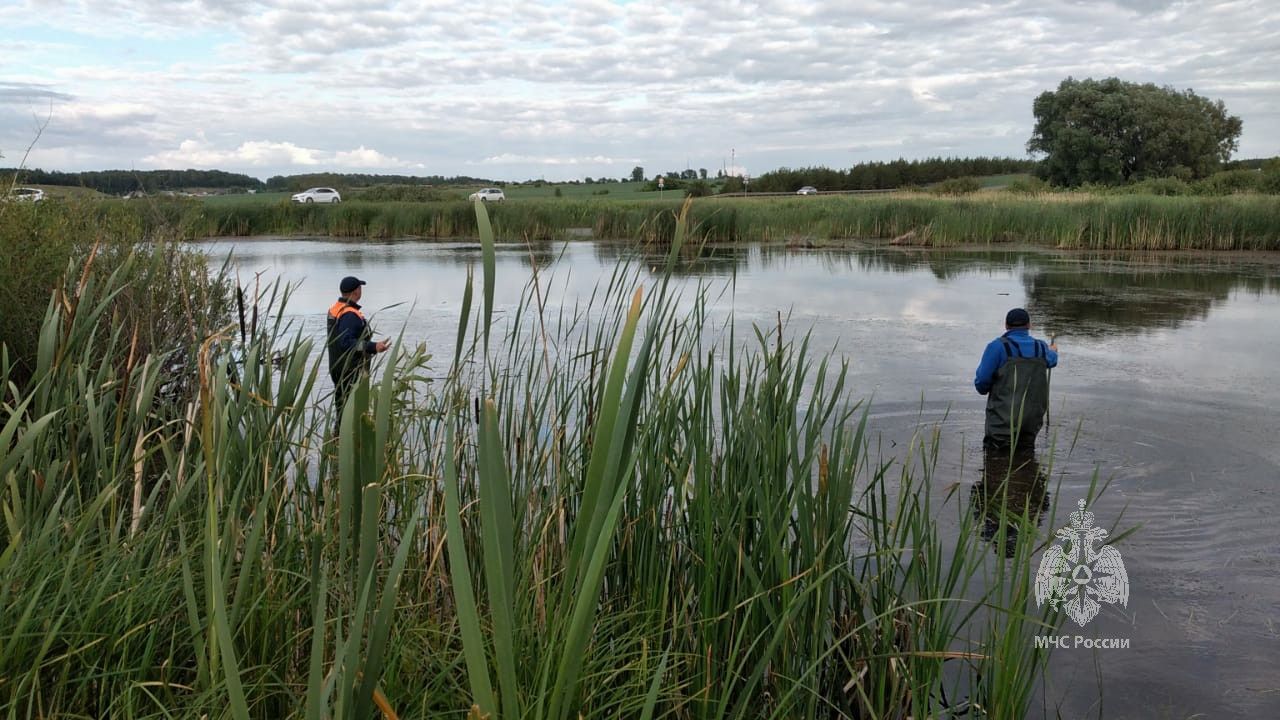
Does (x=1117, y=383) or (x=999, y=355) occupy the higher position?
(x=999, y=355)

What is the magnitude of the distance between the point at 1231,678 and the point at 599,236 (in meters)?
27.8

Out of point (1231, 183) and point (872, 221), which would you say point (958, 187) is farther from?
point (872, 221)

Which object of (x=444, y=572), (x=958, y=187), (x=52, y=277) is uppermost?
(x=958, y=187)

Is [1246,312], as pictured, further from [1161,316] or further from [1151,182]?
[1151,182]

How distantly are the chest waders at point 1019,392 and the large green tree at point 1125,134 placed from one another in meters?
47.1

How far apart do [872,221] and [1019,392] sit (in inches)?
905

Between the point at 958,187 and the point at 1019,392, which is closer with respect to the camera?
the point at 1019,392

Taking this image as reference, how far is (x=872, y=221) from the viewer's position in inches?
1132

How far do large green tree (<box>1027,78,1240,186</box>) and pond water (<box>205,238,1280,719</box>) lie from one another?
95.0 ft

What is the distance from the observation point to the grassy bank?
23.9 meters

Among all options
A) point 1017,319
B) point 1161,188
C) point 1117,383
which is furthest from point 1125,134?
point 1017,319

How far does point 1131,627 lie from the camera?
180 inches
